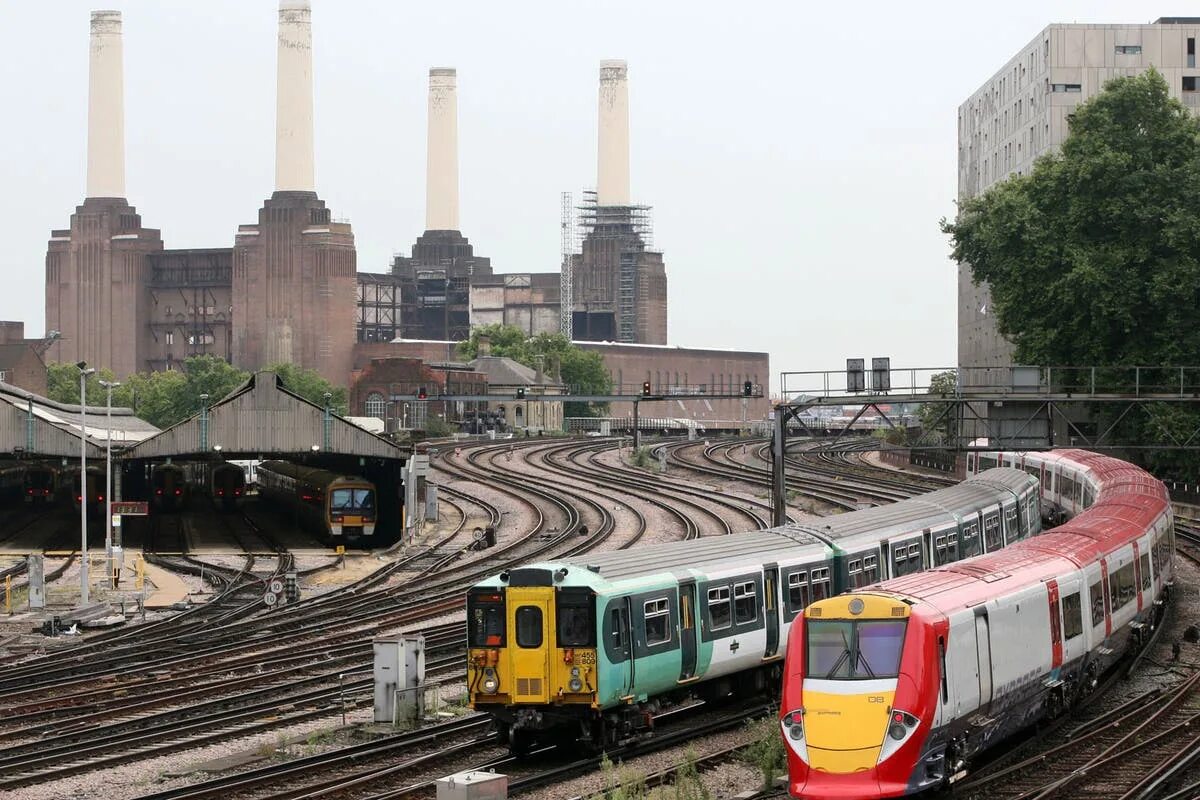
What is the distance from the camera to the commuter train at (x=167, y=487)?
7844 centimetres

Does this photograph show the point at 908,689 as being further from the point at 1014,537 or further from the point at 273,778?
the point at 1014,537

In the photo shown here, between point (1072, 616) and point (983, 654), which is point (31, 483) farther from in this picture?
point (983, 654)

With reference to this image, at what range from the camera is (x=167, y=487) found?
79188mm

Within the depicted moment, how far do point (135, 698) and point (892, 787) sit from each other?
1595 centimetres

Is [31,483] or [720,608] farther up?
[720,608]

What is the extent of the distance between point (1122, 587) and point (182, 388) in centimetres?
16200

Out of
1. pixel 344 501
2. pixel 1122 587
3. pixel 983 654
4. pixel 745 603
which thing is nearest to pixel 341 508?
pixel 344 501

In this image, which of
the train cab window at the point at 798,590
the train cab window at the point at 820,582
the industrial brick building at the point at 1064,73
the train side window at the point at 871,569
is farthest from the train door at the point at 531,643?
the industrial brick building at the point at 1064,73

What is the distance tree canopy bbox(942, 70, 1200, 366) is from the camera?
64.1 metres

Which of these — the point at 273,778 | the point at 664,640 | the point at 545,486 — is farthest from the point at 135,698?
the point at 545,486

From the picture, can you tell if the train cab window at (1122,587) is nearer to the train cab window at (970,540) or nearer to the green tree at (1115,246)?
the train cab window at (970,540)

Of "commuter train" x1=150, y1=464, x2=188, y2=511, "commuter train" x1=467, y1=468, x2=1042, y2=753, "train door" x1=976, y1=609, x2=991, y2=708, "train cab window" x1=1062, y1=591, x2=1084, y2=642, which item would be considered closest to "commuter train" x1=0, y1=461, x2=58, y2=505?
"commuter train" x1=150, y1=464, x2=188, y2=511

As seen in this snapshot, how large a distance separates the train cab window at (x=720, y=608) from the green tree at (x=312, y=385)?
15723cm

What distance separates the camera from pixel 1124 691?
28.7 metres
